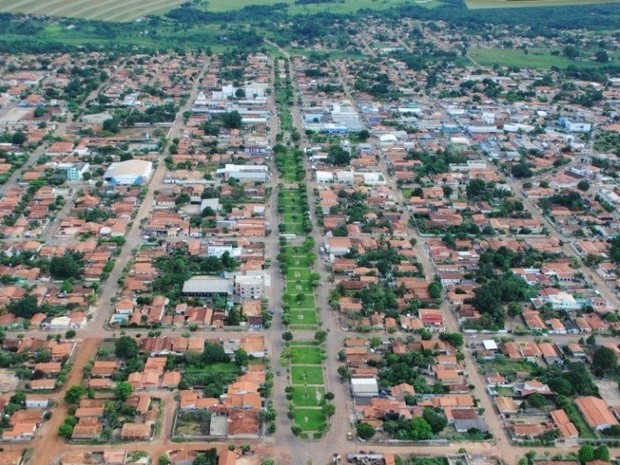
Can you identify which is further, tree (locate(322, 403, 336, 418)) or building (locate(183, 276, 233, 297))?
building (locate(183, 276, 233, 297))

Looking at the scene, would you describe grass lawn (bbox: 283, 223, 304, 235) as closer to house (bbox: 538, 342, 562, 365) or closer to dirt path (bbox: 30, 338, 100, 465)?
dirt path (bbox: 30, 338, 100, 465)

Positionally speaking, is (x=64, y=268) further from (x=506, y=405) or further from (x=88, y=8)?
(x=88, y=8)

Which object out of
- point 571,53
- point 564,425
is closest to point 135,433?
point 564,425

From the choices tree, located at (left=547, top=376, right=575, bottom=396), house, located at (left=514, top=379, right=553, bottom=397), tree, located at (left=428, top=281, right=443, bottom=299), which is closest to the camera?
tree, located at (left=547, top=376, right=575, bottom=396)

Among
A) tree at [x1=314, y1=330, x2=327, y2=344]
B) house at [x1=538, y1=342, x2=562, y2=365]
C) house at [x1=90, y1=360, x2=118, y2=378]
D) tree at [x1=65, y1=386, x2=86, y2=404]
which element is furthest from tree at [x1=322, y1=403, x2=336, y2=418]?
house at [x1=538, y1=342, x2=562, y2=365]

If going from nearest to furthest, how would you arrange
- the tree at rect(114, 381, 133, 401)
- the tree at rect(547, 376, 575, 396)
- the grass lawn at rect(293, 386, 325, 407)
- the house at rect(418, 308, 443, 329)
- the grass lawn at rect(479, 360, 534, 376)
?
the tree at rect(114, 381, 133, 401) → the grass lawn at rect(293, 386, 325, 407) → the tree at rect(547, 376, 575, 396) → the grass lawn at rect(479, 360, 534, 376) → the house at rect(418, 308, 443, 329)

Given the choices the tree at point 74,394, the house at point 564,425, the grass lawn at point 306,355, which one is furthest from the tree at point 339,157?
the tree at point 74,394
